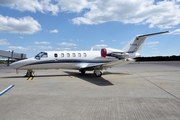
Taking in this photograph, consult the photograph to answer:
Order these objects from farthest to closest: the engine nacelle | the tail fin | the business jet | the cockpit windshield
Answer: the tail fin < the engine nacelle < the cockpit windshield < the business jet

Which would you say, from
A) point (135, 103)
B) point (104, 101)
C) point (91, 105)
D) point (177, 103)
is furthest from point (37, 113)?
point (177, 103)

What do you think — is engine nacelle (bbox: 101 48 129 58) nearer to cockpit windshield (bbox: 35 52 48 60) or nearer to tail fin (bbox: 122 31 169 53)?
tail fin (bbox: 122 31 169 53)

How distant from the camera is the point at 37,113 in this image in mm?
5652

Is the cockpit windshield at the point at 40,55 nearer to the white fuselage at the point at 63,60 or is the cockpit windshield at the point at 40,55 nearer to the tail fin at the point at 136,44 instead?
the white fuselage at the point at 63,60

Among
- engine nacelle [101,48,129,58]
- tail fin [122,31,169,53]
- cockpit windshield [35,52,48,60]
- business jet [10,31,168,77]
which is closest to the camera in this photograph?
business jet [10,31,168,77]

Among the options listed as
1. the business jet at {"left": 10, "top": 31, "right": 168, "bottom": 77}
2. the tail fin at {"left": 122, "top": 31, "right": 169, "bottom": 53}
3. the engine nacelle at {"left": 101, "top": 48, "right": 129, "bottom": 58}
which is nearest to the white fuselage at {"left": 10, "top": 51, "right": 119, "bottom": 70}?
the business jet at {"left": 10, "top": 31, "right": 168, "bottom": 77}

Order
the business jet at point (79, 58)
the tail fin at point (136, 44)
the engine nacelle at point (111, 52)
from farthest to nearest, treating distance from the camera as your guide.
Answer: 1. the tail fin at point (136, 44)
2. the engine nacelle at point (111, 52)
3. the business jet at point (79, 58)

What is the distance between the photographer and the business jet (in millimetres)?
16719

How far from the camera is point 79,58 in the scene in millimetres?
18078

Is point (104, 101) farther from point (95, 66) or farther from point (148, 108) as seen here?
point (95, 66)

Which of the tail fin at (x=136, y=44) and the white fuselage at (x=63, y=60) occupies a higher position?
the tail fin at (x=136, y=44)

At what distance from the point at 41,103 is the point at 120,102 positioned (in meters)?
3.07

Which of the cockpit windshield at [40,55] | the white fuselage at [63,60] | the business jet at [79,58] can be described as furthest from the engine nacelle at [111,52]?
the cockpit windshield at [40,55]

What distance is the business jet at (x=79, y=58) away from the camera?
54.9 feet
